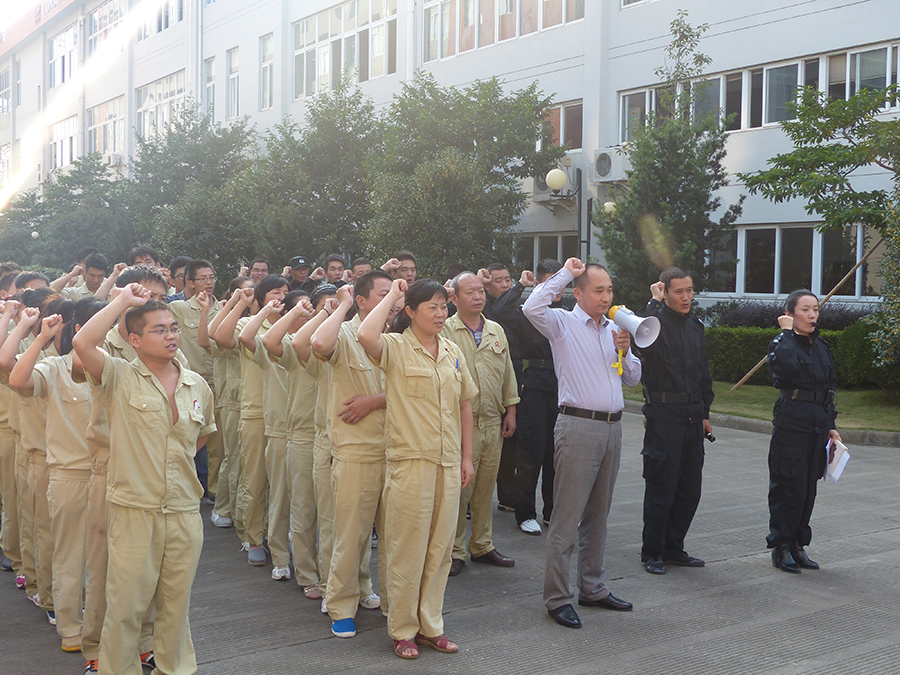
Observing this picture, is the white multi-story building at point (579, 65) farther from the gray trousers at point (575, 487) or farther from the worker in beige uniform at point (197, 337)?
the gray trousers at point (575, 487)

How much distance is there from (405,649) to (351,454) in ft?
3.47

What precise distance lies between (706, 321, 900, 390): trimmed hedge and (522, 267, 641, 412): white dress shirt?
31.1 ft

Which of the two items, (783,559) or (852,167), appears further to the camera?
(852,167)

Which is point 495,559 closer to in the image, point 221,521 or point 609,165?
point 221,521

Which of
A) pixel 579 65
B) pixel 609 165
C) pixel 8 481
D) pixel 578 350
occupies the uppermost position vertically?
pixel 579 65

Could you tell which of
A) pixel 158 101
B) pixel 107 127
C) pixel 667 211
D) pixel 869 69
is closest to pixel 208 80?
pixel 158 101

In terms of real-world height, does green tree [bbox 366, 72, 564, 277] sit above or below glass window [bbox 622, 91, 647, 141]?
below

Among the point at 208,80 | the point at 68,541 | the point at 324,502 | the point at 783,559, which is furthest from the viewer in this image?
the point at 208,80

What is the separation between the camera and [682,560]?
20.5ft

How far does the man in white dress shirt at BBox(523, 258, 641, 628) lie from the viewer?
517 cm

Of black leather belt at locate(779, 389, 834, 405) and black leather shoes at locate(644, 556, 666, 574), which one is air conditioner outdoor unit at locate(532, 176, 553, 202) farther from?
black leather shoes at locate(644, 556, 666, 574)

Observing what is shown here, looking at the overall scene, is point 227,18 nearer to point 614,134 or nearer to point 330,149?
point 330,149

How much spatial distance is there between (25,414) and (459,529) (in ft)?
9.24

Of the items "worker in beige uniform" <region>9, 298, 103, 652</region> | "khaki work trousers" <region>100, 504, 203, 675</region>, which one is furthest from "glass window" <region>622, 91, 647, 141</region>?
"khaki work trousers" <region>100, 504, 203, 675</region>
